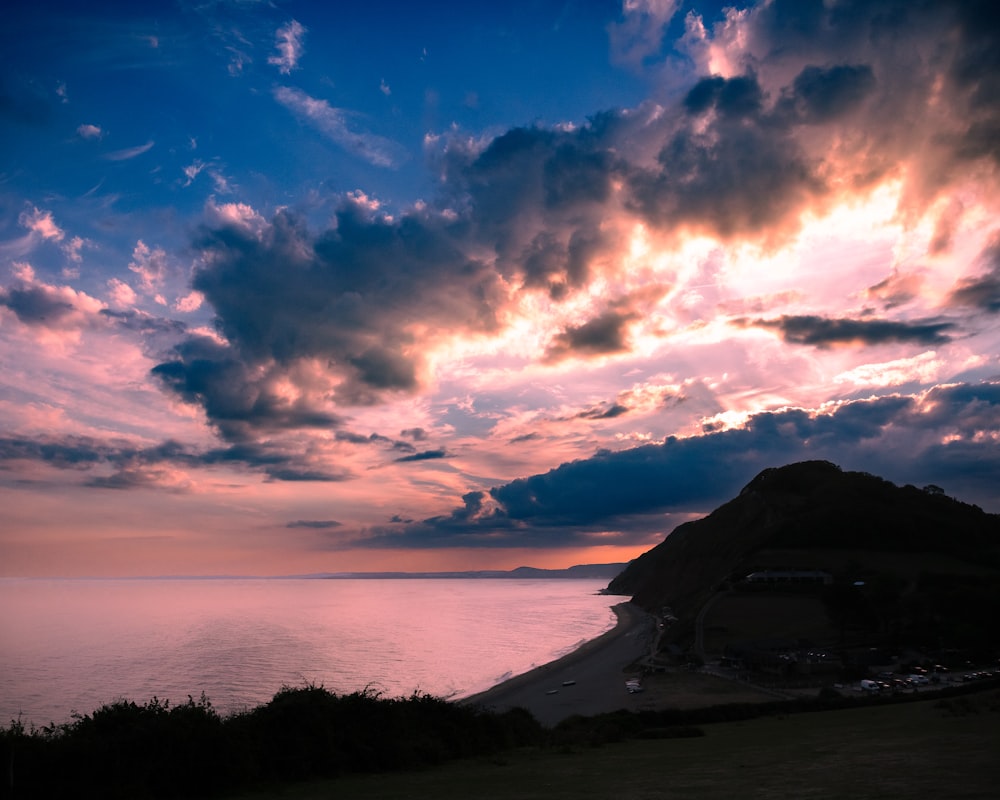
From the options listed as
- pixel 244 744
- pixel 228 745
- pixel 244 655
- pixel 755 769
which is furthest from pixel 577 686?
pixel 228 745

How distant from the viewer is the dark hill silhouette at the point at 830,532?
132 m

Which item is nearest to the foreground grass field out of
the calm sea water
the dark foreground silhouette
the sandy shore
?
the dark foreground silhouette

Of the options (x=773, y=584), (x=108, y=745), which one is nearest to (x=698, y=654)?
(x=773, y=584)

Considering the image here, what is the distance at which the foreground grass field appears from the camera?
15680 mm

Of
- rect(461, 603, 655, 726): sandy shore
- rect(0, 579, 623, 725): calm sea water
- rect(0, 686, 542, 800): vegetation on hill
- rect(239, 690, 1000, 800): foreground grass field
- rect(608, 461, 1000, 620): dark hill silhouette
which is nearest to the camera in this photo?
rect(239, 690, 1000, 800): foreground grass field

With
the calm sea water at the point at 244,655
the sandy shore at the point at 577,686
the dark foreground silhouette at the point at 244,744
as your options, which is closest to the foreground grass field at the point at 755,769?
the dark foreground silhouette at the point at 244,744

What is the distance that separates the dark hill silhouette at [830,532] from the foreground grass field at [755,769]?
85126 millimetres

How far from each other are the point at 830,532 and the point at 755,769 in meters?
140

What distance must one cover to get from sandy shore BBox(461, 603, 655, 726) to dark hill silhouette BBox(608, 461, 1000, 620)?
15.7 m

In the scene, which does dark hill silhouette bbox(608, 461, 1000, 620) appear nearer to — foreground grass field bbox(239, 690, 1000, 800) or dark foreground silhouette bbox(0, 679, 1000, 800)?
foreground grass field bbox(239, 690, 1000, 800)

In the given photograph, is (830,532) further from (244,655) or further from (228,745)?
(228,745)

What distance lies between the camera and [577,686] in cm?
7569

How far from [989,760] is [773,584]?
10235cm

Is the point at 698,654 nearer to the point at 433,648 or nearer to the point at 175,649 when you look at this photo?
the point at 433,648
